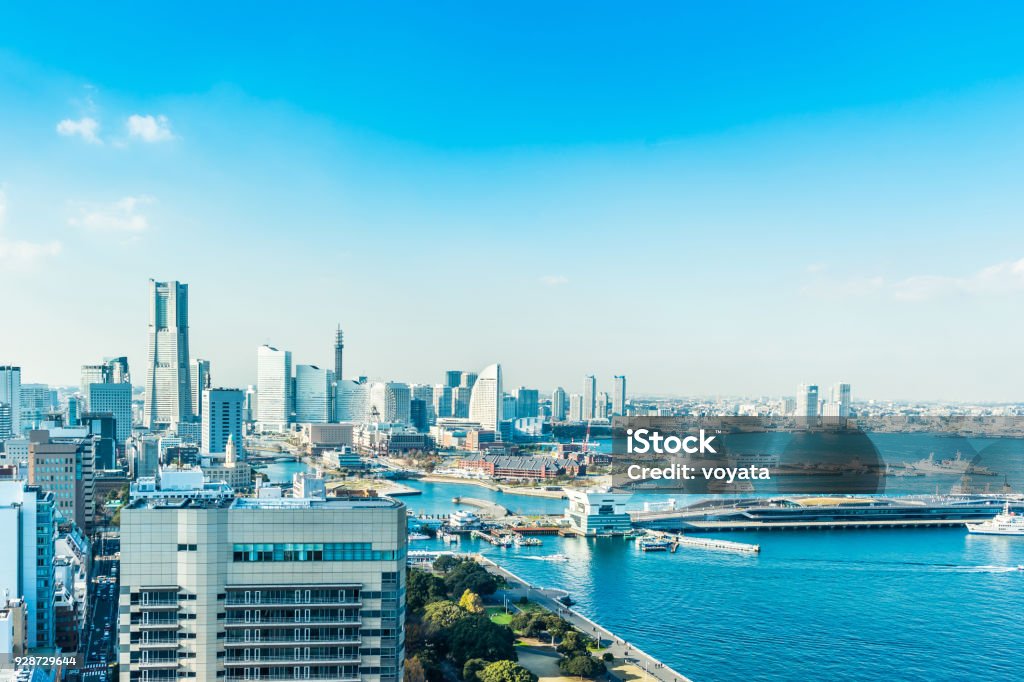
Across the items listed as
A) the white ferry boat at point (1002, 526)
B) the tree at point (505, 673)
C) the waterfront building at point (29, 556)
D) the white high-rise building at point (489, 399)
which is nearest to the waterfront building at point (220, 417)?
the white high-rise building at point (489, 399)

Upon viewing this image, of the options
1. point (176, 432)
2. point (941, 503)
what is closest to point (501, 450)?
point (176, 432)

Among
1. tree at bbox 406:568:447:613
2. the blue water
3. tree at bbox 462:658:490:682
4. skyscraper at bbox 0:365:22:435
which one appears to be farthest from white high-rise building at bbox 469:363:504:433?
tree at bbox 462:658:490:682

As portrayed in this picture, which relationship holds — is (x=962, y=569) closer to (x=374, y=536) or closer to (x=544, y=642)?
(x=544, y=642)

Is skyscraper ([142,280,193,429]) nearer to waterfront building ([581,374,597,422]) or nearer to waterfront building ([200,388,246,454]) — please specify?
waterfront building ([200,388,246,454])

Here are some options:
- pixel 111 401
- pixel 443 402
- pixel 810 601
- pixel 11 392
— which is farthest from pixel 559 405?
pixel 810 601

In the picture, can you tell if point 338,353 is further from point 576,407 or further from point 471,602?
point 471,602

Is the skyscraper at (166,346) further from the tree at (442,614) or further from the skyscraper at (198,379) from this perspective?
the tree at (442,614)
